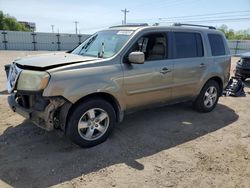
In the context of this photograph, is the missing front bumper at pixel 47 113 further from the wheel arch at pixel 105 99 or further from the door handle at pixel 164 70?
the door handle at pixel 164 70

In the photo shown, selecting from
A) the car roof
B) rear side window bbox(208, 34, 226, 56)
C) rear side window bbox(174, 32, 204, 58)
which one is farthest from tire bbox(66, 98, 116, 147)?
rear side window bbox(208, 34, 226, 56)

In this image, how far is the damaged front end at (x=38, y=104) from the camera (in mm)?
3637

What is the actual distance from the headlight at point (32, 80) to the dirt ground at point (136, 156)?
102cm

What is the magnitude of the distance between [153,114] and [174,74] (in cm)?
122

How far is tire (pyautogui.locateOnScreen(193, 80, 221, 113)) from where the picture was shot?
596cm

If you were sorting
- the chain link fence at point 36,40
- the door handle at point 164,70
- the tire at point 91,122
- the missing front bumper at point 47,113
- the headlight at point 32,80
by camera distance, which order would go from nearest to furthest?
the headlight at point 32,80 → the missing front bumper at point 47,113 → the tire at point 91,122 → the door handle at point 164,70 → the chain link fence at point 36,40

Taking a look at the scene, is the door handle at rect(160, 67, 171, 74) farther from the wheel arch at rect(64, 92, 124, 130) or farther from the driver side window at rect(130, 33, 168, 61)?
the wheel arch at rect(64, 92, 124, 130)

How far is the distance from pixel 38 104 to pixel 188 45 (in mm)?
3302

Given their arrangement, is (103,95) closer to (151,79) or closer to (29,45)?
(151,79)

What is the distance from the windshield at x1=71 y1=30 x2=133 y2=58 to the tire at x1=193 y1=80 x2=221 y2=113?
2.43 metres

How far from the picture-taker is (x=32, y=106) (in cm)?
385

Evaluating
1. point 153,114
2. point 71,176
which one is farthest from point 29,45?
point 71,176

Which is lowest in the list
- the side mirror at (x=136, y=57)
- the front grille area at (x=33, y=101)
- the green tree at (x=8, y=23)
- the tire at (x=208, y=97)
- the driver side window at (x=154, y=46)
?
the tire at (x=208, y=97)

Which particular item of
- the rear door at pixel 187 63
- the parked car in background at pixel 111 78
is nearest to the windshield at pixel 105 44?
the parked car in background at pixel 111 78
